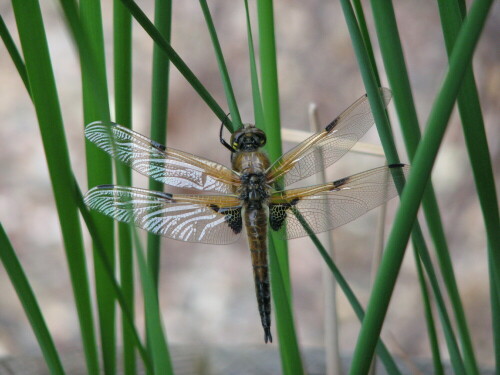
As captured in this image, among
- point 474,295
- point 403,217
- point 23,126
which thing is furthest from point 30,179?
point 403,217

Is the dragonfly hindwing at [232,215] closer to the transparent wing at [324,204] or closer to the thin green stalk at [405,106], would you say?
the transparent wing at [324,204]

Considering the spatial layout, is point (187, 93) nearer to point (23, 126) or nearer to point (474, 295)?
point (23, 126)

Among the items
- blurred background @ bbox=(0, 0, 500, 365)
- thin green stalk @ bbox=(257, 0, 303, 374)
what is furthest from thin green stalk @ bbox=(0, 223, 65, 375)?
blurred background @ bbox=(0, 0, 500, 365)

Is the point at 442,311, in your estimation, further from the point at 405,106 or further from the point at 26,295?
the point at 26,295

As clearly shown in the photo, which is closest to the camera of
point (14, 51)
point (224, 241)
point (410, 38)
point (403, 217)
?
point (403, 217)

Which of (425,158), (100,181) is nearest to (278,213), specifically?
(100,181)

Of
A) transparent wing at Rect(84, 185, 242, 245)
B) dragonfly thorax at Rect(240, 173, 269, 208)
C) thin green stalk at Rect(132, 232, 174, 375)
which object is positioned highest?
dragonfly thorax at Rect(240, 173, 269, 208)

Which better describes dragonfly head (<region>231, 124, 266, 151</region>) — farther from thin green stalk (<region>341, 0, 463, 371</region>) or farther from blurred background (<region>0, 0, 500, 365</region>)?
blurred background (<region>0, 0, 500, 365</region>)
